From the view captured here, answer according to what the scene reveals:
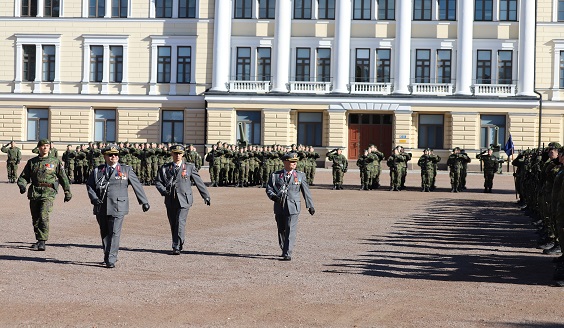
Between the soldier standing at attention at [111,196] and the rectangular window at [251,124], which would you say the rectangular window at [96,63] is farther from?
the soldier standing at attention at [111,196]

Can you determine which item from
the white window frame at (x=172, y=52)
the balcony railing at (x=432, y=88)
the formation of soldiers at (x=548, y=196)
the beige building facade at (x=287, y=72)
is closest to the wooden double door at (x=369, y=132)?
the beige building facade at (x=287, y=72)

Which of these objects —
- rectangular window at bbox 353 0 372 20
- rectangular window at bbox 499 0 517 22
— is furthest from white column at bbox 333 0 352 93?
rectangular window at bbox 499 0 517 22

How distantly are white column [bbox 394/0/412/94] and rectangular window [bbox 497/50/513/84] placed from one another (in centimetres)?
519

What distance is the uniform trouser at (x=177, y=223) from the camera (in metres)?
16.0

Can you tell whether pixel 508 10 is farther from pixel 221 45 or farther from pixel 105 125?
pixel 105 125

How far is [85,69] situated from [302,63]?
13.0 meters

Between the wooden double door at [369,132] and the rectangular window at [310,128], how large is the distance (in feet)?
5.97

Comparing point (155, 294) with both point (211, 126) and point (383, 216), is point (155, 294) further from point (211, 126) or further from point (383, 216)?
point (211, 126)

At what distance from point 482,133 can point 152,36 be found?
65.8ft

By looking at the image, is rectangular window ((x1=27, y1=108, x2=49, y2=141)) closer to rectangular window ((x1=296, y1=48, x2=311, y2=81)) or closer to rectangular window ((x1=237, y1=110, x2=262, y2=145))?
rectangular window ((x1=237, y1=110, x2=262, y2=145))

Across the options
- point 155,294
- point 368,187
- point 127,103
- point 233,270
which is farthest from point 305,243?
point 127,103

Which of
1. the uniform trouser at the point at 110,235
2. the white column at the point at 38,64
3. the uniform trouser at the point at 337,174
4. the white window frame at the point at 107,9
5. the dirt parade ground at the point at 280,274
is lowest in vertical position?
the dirt parade ground at the point at 280,274

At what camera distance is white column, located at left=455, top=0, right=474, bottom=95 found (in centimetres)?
5472

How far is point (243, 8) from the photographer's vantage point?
2237 inches
